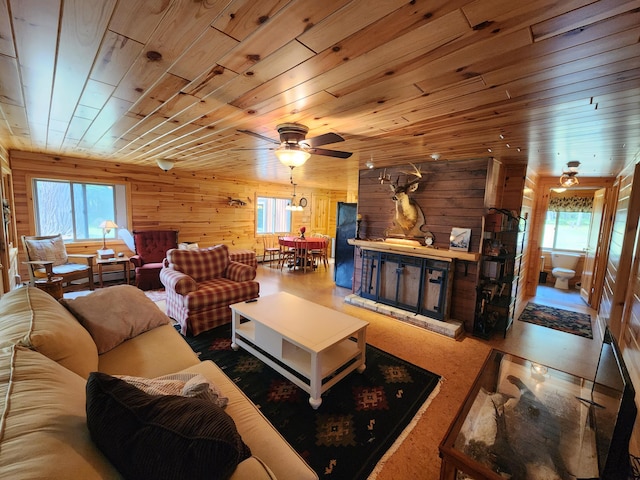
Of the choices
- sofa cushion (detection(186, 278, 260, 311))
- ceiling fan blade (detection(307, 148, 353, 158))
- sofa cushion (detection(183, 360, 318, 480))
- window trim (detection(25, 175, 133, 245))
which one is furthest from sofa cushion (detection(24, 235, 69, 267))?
ceiling fan blade (detection(307, 148, 353, 158))

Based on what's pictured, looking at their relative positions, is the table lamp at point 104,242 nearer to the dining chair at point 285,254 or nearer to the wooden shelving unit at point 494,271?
the dining chair at point 285,254

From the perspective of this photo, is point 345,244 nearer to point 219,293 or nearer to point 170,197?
point 219,293

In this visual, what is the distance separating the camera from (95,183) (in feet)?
15.6

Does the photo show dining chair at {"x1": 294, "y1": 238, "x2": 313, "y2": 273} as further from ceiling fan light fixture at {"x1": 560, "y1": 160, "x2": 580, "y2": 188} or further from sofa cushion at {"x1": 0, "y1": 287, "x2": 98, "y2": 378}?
sofa cushion at {"x1": 0, "y1": 287, "x2": 98, "y2": 378}

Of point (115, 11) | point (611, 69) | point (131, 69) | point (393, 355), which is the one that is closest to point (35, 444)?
point (115, 11)

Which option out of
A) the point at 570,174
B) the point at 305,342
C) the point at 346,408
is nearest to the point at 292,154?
the point at 305,342

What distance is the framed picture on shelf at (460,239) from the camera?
3.29 meters

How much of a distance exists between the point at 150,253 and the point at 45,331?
4108mm

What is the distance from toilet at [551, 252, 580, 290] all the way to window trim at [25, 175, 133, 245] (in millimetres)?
8708

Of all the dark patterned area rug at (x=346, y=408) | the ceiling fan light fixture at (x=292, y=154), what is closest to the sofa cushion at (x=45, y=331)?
the dark patterned area rug at (x=346, y=408)

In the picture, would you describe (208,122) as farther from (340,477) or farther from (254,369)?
(340,477)

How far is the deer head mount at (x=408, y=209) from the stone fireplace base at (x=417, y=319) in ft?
3.63

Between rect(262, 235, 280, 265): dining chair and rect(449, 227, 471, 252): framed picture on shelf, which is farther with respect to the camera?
rect(262, 235, 280, 265): dining chair

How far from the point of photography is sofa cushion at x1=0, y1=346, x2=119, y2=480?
57 centimetres
